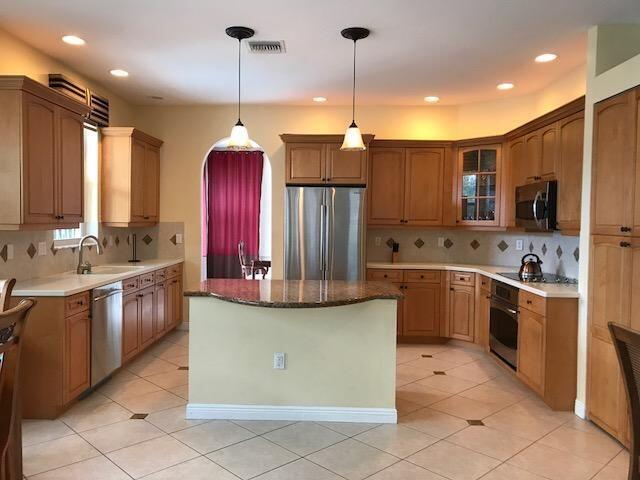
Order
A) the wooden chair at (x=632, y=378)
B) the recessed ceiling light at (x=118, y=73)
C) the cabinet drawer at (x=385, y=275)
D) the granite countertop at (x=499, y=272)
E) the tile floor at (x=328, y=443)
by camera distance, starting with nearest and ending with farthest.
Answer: the wooden chair at (x=632, y=378) < the tile floor at (x=328, y=443) < the granite countertop at (x=499, y=272) < the recessed ceiling light at (x=118, y=73) < the cabinet drawer at (x=385, y=275)

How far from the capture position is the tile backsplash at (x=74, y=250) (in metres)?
3.48

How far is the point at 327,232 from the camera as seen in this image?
5.09 m


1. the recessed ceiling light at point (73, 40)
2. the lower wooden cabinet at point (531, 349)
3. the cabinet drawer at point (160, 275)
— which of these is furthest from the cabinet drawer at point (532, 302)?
the recessed ceiling light at point (73, 40)

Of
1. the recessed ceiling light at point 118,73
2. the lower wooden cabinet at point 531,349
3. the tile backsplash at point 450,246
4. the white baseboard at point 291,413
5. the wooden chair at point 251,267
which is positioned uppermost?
the recessed ceiling light at point 118,73

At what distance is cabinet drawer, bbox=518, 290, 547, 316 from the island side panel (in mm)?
1176

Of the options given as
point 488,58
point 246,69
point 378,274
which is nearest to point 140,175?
point 246,69

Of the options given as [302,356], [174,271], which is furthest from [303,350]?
[174,271]

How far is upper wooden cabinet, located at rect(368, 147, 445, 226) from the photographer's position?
17.7ft

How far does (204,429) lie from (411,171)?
11.8ft

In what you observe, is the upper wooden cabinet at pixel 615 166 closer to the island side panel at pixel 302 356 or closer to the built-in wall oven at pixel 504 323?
the built-in wall oven at pixel 504 323

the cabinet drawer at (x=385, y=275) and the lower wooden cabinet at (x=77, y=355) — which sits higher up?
the cabinet drawer at (x=385, y=275)

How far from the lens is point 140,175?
5133 mm

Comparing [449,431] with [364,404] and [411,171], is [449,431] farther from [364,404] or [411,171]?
[411,171]

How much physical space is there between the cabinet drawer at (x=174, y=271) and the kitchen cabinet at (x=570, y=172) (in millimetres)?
3933
